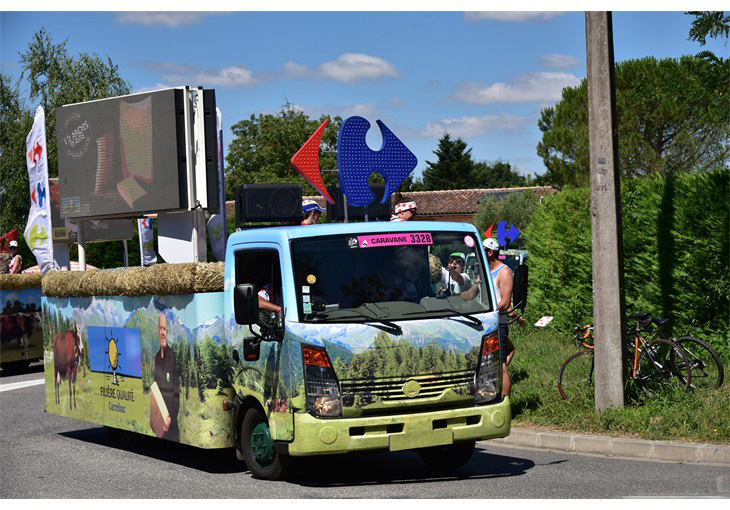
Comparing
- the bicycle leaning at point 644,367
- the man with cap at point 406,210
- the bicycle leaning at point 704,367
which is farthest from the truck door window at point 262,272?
the bicycle leaning at point 704,367

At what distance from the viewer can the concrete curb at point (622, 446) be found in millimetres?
9250

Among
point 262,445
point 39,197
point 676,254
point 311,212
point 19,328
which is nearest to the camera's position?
point 262,445

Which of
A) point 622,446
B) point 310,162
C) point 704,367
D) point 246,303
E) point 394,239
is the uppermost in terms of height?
point 310,162

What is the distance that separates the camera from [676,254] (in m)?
14.6

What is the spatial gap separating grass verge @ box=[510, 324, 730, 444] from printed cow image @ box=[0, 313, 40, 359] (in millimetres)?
10060

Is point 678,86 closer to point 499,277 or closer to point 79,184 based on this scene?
point 499,277

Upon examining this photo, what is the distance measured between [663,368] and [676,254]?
3174 mm

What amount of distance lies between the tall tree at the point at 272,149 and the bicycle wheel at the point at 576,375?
198 ft

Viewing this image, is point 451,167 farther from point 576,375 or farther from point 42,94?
point 576,375

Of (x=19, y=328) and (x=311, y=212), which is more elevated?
(x=311, y=212)

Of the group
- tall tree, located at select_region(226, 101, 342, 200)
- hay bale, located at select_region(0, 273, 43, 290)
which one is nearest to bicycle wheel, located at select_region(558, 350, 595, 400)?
hay bale, located at select_region(0, 273, 43, 290)

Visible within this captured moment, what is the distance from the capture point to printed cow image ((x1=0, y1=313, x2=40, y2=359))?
766 inches

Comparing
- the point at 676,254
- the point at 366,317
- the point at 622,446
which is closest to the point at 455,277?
the point at 366,317
